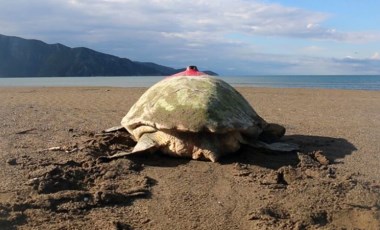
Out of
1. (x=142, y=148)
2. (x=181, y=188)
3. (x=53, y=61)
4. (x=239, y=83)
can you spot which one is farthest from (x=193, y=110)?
(x=53, y=61)

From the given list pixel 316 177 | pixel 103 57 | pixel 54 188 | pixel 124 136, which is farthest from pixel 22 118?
pixel 103 57

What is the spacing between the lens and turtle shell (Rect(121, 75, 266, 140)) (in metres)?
4.82

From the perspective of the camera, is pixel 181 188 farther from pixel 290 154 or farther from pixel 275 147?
pixel 290 154

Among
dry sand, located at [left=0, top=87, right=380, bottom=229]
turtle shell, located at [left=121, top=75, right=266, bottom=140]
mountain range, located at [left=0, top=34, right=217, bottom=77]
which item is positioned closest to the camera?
dry sand, located at [left=0, top=87, right=380, bottom=229]

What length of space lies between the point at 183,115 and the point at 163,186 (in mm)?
952

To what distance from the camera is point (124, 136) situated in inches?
232

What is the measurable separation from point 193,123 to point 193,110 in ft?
0.68

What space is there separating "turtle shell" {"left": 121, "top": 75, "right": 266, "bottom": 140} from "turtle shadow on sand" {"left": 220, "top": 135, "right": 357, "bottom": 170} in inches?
10.2

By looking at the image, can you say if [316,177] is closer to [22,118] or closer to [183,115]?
[183,115]

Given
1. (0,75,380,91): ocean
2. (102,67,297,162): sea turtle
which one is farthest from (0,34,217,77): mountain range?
(102,67,297,162): sea turtle

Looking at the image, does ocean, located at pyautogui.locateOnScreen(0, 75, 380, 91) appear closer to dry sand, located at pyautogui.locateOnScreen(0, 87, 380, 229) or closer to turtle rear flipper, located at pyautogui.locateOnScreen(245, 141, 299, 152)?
turtle rear flipper, located at pyautogui.locateOnScreen(245, 141, 299, 152)

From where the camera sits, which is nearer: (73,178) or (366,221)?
(366,221)

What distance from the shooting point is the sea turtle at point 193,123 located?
191 inches

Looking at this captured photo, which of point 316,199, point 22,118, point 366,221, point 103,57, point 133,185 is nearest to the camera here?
point 366,221
